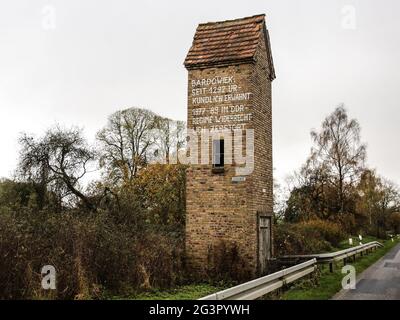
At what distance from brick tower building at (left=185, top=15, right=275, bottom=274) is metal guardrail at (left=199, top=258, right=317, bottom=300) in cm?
159

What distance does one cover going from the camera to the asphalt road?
1005 cm

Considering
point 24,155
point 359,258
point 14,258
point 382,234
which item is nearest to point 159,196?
point 24,155

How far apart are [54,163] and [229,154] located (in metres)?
8.50

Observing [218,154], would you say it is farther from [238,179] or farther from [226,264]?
[226,264]

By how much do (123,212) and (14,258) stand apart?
21.9ft

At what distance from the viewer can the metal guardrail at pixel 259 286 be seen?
7422 mm

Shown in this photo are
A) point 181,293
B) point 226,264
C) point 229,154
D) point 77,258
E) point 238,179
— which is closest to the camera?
point 77,258

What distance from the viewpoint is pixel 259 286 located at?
9.16 m

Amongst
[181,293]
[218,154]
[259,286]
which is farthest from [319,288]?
[218,154]

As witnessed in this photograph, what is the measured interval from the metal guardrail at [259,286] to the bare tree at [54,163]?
7.86 metres

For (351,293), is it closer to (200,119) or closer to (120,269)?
(120,269)

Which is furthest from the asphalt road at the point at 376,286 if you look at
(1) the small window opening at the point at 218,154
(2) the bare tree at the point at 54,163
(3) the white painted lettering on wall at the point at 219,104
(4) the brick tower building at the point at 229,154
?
(2) the bare tree at the point at 54,163

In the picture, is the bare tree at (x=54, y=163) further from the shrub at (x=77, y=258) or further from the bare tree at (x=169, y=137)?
the bare tree at (x=169, y=137)
